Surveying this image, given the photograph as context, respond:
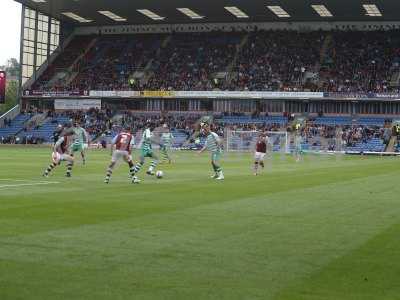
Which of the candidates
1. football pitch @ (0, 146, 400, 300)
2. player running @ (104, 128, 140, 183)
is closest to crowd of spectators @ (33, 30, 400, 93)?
player running @ (104, 128, 140, 183)

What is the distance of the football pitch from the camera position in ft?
25.6

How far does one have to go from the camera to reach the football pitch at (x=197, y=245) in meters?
7.79

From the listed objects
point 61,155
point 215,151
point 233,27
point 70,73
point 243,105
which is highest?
point 233,27

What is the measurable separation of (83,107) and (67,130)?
5743 cm

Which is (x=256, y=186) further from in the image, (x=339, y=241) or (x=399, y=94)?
(x=399, y=94)

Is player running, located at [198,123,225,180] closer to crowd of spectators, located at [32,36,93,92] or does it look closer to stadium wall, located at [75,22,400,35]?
crowd of spectators, located at [32,36,93,92]

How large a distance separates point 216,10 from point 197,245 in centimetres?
7087

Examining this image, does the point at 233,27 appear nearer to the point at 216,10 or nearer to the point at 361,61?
the point at 216,10

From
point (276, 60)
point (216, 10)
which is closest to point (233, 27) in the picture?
point (276, 60)

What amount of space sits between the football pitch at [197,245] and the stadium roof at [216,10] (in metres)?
57.5

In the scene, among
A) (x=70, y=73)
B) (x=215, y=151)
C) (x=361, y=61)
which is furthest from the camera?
(x=70, y=73)

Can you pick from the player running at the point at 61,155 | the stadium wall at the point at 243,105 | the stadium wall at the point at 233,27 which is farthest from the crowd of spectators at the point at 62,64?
the player running at the point at 61,155

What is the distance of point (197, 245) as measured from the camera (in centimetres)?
1059

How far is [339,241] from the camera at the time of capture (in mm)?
11289
